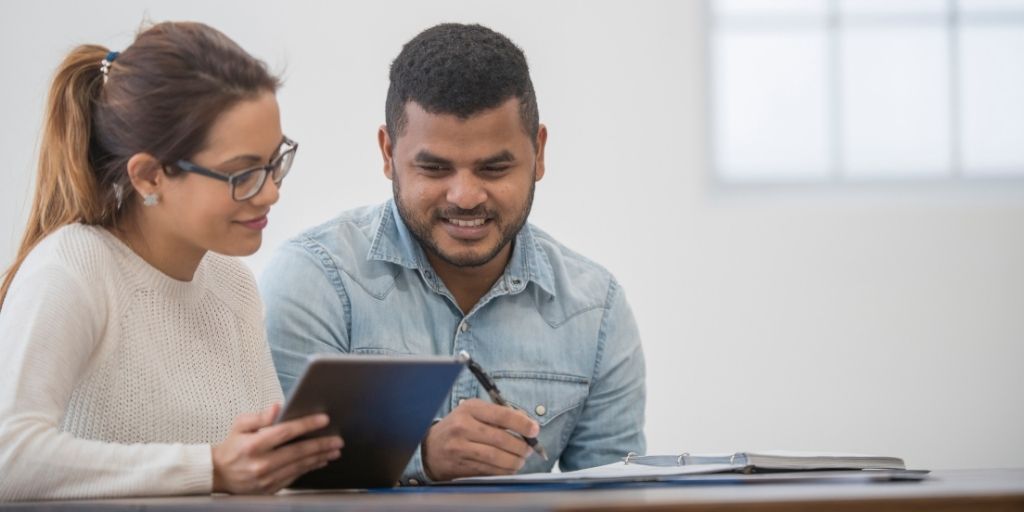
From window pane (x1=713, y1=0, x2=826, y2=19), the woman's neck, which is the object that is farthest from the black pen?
window pane (x1=713, y1=0, x2=826, y2=19)

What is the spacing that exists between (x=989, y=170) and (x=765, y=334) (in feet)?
2.83

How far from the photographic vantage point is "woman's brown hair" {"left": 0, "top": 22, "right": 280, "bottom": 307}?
4.47 ft

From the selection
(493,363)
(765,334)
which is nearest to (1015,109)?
(765,334)

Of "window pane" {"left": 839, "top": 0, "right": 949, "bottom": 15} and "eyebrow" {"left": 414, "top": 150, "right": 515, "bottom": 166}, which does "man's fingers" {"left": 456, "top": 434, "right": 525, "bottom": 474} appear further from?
"window pane" {"left": 839, "top": 0, "right": 949, "bottom": 15}

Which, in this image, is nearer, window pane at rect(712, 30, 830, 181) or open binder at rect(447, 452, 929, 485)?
open binder at rect(447, 452, 929, 485)

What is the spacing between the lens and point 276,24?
3449 mm

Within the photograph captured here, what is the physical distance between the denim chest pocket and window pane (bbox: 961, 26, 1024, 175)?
2179mm

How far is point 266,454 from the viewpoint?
117 centimetres

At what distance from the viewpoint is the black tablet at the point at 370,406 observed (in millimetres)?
1114

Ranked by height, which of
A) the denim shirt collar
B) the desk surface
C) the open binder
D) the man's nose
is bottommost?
the open binder

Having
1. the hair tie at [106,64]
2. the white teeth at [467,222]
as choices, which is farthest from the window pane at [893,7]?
the hair tie at [106,64]

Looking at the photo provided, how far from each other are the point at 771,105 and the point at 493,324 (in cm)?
197

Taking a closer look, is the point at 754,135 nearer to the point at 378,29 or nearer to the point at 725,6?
the point at 725,6

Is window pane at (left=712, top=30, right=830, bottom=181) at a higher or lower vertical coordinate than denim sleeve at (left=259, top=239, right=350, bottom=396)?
higher
